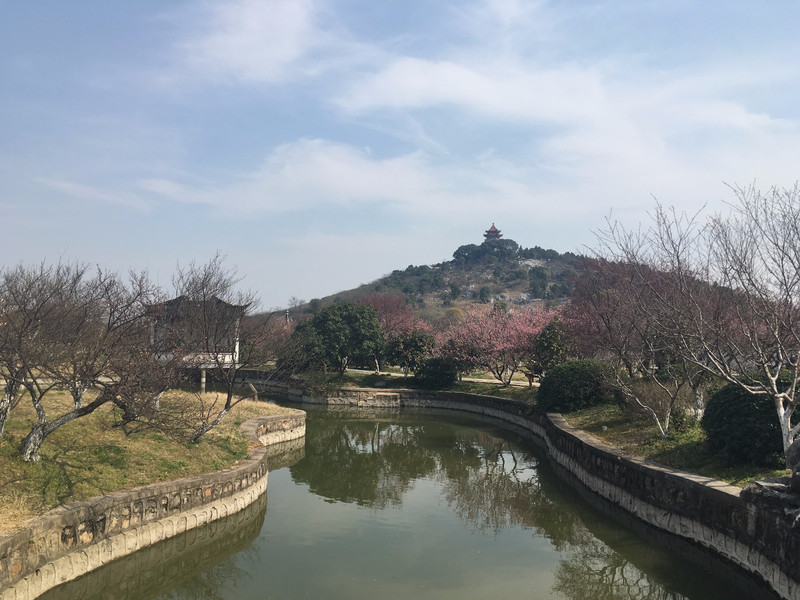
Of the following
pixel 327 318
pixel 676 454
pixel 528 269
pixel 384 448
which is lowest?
pixel 384 448

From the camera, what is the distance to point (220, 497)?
13203 millimetres

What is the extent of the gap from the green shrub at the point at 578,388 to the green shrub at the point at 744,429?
31.3 ft

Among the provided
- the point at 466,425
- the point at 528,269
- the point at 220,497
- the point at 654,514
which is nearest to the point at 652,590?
the point at 654,514

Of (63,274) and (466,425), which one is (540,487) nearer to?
(466,425)

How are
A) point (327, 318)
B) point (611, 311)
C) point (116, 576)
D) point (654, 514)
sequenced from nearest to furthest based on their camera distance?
point (116, 576) < point (654, 514) < point (611, 311) < point (327, 318)

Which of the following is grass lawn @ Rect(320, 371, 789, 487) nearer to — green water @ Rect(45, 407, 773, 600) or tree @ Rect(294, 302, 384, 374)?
green water @ Rect(45, 407, 773, 600)

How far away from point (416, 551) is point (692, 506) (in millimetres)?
5617

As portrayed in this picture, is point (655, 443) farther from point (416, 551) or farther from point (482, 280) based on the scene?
point (482, 280)

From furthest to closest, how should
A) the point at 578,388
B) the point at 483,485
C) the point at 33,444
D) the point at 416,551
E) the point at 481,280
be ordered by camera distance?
the point at 481,280
the point at 578,388
the point at 483,485
the point at 416,551
the point at 33,444

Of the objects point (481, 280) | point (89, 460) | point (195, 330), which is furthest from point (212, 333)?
point (481, 280)

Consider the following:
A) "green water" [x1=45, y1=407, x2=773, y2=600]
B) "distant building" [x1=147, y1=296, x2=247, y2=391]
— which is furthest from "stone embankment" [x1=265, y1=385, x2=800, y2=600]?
"distant building" [x1=147, y1=296, x2=247, y2=391]

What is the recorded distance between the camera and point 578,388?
2342cm

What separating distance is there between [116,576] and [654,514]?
35.9 feet

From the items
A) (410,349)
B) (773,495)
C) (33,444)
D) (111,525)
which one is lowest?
(111,525)
